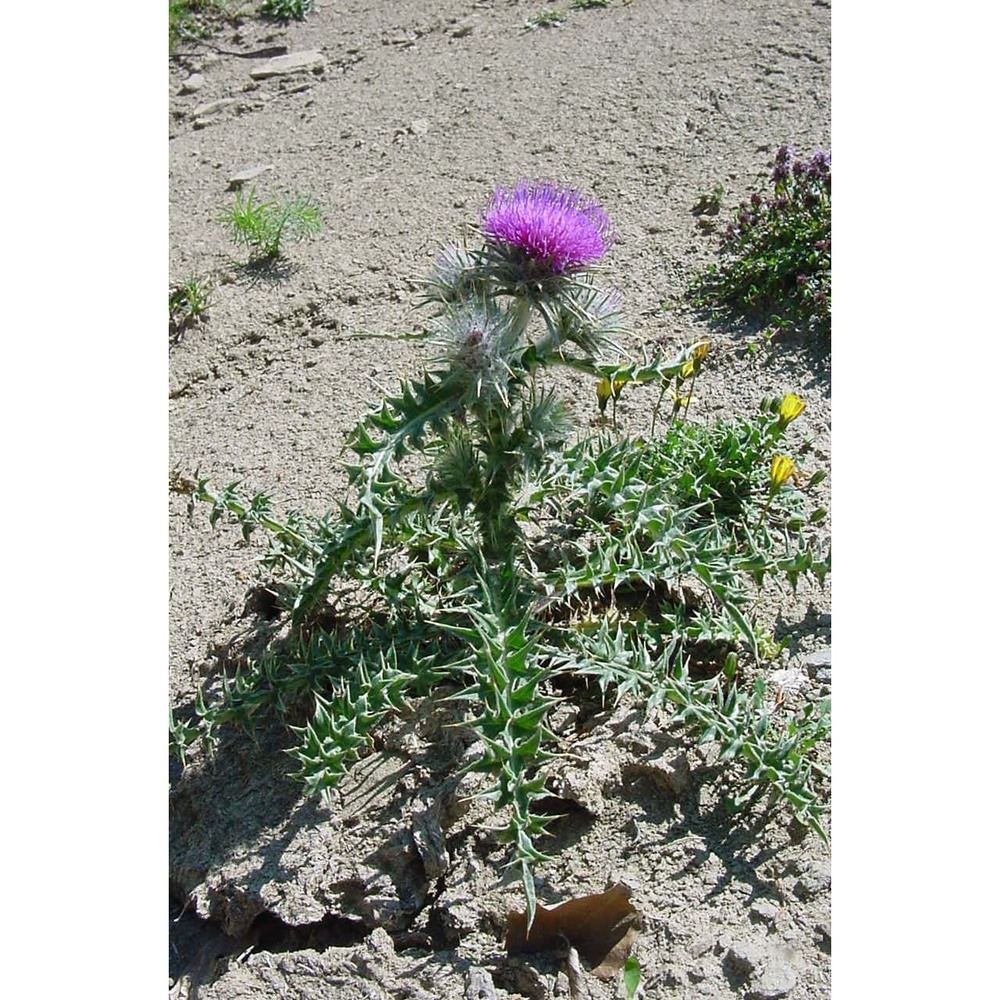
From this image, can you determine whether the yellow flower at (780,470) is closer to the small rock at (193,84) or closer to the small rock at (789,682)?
the small rock at (789,682)

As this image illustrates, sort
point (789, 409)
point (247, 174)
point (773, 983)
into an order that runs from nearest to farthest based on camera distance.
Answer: point (773, 983) → point (789, 409) → point (247, 174)

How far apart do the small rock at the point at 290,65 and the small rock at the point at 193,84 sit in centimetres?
29

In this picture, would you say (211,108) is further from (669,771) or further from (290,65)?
(669,771)

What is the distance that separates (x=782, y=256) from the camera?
4406 mm

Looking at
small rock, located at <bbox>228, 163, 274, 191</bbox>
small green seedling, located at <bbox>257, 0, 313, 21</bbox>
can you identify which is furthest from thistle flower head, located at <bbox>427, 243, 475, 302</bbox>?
small green seedling, located at <bbox>257, 0, 313, 21</bbox>

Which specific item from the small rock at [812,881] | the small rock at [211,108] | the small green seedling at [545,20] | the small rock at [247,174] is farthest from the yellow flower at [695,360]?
the small rock at [211,108]

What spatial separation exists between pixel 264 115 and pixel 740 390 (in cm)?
332

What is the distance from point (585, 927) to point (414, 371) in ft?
7.34

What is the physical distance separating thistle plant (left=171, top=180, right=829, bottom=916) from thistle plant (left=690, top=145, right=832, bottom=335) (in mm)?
1225

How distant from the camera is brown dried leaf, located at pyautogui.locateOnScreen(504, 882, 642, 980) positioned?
2.45 metres

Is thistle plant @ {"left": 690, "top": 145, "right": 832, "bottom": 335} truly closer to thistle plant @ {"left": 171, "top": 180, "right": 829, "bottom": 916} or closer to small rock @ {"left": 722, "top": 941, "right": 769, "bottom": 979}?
thistle plant @ {"left": 171, "top": 180, "right": 829, "bottom": 916}

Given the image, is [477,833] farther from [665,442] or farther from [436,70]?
[436,70]

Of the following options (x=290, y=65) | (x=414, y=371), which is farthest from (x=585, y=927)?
(x=290, y=65)

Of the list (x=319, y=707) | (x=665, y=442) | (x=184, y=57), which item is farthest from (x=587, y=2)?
(x=319, y=707)
